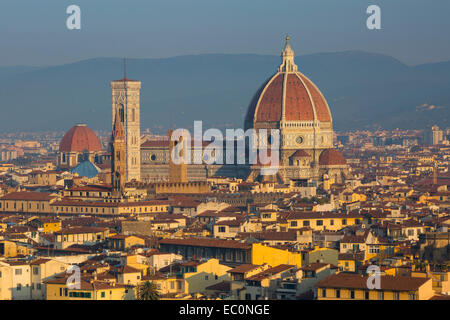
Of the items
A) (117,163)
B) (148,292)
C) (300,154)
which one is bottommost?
(148,292)

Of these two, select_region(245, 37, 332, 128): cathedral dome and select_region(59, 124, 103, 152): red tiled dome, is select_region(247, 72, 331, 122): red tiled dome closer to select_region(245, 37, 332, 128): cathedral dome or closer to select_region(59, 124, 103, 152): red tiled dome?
select_region(245, 37, 332, 128): cathedral dome

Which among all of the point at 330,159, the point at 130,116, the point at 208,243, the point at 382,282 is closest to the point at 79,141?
the point at 130,116

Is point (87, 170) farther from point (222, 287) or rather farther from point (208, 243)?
point (222, 287)

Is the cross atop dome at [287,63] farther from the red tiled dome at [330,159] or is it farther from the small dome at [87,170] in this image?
the small dome at [87,170]

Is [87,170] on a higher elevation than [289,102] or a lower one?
lower

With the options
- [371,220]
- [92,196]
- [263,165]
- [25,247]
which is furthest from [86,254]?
[263,165]

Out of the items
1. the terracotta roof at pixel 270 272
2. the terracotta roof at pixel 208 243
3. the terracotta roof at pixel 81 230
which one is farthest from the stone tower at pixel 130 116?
the terracotta roof at pixel 270 272
